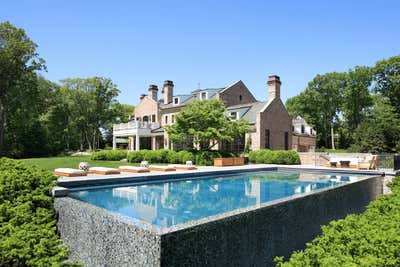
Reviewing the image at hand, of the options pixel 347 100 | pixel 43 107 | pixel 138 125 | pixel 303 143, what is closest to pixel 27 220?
pixel 138 125

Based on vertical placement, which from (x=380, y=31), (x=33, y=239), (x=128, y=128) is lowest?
(x=33, y=239)

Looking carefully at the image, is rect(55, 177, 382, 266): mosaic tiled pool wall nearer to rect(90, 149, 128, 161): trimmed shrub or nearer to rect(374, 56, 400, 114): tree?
rect(90, 149, 128, 161): trimmed shrub

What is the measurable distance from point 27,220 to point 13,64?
30226mm

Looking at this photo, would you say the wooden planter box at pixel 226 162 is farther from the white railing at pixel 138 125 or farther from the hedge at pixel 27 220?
the hedge at pixel 27 220

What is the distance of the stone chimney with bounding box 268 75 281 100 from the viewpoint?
101 ft

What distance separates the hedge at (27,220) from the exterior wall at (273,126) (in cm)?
2284

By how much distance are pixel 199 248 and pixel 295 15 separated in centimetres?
1514

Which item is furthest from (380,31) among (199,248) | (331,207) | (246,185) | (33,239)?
(33,239)

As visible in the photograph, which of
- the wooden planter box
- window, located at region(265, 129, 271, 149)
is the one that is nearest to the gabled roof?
window, located at region(265, 129, 271, 149)

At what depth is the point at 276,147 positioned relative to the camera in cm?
3091

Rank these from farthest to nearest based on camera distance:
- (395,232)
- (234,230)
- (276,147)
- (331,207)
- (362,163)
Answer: (276,147) → (362,163) → (331,207) → (234,230) → (395,232)

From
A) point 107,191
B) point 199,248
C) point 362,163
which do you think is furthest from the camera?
point 362,163

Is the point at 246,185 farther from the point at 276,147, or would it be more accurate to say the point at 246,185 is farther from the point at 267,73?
the point at 267,73

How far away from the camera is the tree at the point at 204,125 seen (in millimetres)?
24609
